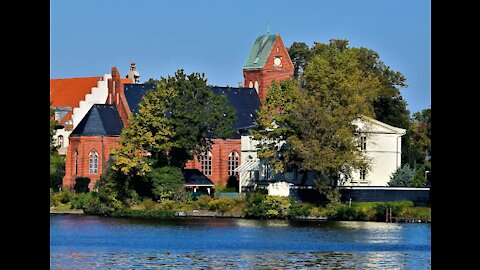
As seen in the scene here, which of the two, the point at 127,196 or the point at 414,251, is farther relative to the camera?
Result: the point at 127,196

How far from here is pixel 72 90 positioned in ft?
393

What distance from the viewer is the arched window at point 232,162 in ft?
306

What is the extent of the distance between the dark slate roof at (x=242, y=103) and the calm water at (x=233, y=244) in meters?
28.5

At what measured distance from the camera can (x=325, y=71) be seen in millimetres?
67250

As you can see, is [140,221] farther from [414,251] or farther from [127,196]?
[414,251]

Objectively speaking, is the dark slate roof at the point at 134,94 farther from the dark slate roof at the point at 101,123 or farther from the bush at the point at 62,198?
the bush at the point at 62,198

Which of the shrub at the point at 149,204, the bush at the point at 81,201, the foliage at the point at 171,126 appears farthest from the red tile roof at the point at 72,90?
the shrub at the point at 149,204

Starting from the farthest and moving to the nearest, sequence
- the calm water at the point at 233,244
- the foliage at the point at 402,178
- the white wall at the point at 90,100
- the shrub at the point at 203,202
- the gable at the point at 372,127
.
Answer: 1. the white wall at the point at 90,100
2. the foliage at the point at 402,178
3. the shrub at the point at 203,202
4. the gable at the point at 372,127
5. the calm water at the point at 233,244

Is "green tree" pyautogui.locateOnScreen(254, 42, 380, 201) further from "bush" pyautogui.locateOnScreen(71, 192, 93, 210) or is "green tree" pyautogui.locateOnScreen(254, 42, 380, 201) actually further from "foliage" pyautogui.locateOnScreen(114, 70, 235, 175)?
"bush" pyautogui.locateOnScreen(71, 192, 93, 210)

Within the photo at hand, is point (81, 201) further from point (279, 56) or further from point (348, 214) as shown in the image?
point (279, 56)

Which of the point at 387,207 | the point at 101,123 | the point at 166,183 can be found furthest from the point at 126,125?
the point at 387,207
